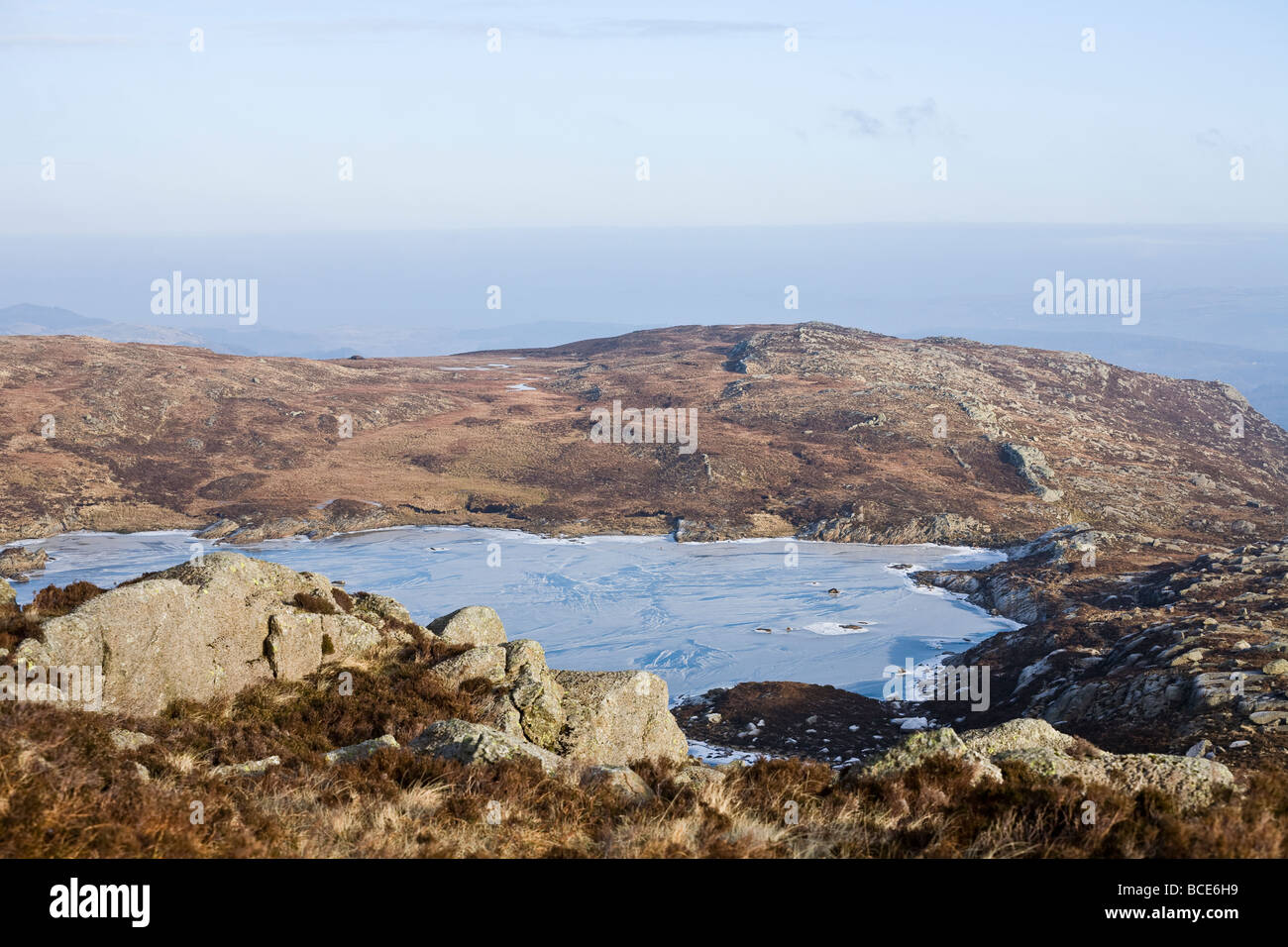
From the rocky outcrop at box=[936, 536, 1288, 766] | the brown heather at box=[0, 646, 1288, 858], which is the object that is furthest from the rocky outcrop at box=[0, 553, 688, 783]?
the rocky outcrop at box=[936, 536, 1288, 766]

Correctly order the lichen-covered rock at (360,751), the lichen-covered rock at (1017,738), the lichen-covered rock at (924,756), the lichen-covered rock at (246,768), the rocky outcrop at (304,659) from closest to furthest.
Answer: the lichen-covered rock at (246,768), the lichen-covered rock at (924,756), the lichen-covered rock at (360,751), the lichen-covered rock at (1017,738), the rocky outcrop at (304,659)

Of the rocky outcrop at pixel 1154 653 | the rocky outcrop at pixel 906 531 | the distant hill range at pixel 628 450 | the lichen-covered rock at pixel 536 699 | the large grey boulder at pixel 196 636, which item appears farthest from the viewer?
the distant hill range at pixel 628 450

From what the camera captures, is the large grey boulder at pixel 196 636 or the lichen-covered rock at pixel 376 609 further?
the lichen-covered rock at pixel 376 609

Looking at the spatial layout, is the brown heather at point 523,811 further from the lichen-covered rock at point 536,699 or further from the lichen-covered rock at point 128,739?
the lichen-covered rock at point 536,699

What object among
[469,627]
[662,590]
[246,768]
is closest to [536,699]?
[469,627]

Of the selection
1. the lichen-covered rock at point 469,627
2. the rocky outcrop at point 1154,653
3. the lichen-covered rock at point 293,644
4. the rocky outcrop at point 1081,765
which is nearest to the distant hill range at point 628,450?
the rocky outcrop at point 1154,653

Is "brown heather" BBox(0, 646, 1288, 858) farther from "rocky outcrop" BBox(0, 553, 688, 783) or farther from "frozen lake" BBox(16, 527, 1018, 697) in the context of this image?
"frozen lake" BBox(16, 527, 1018, 697)
